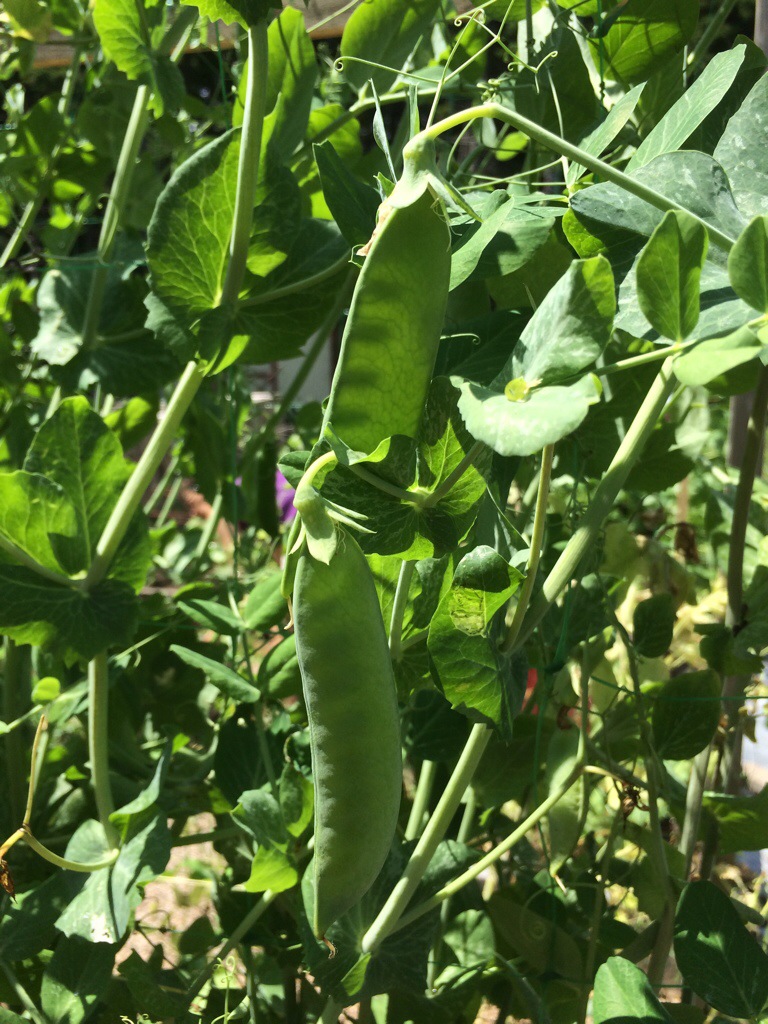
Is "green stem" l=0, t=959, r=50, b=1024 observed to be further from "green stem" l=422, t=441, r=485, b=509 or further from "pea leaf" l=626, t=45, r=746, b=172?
"pea leaf" l=626, t=45, r=746, b=172

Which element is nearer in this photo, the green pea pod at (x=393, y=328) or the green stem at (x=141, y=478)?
the green pea pod at (x=393, y=328)

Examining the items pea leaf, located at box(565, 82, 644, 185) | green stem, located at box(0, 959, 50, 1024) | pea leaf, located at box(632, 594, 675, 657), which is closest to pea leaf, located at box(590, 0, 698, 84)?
pea leaf, located at box(565, 82, 644, 185)

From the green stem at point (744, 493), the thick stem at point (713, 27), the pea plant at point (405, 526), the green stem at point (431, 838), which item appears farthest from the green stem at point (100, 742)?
the thick stem at point (713, 27)

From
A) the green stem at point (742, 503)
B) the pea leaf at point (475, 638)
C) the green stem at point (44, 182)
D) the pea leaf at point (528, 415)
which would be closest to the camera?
the pea leaf at point (528, 415)

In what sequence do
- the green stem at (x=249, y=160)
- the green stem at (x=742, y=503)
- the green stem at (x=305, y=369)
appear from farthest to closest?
1. the green stem at (x=305, y=369)
2. the green stem at (x=742, y=503)
3. the green stem at (x=249, y=160)

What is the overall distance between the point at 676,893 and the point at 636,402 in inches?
12.2

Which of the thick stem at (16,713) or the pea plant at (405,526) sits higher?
the pea plant at (405,526)

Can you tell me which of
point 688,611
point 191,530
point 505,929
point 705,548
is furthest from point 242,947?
point 705,548

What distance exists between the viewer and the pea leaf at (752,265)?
0.33 metres

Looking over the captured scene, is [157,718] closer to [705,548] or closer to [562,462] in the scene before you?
[562,462]

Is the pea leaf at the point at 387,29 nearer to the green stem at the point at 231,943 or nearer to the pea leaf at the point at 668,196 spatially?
the pea leaf at the point at 668,196

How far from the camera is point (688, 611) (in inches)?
38.2

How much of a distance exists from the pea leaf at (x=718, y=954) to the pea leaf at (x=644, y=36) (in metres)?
0.47

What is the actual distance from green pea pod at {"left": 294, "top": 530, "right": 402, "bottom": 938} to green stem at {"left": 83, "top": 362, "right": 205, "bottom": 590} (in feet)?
0.96
